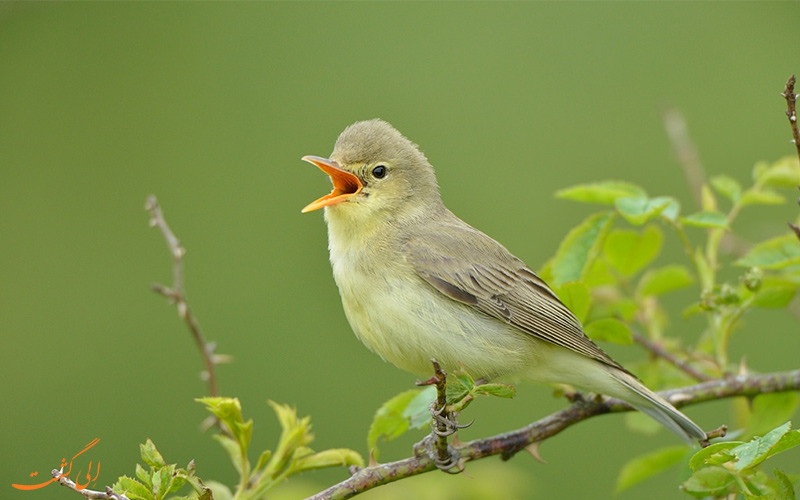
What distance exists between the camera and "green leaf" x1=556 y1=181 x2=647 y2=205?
3287 mm

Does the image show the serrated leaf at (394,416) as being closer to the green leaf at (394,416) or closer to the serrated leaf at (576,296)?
the green leaf at (394,416)

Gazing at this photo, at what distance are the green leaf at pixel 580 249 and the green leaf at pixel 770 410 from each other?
77cm

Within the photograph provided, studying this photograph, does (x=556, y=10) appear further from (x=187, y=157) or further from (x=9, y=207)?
(x=9, y=207)

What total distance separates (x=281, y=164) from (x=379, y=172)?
13.6 ft

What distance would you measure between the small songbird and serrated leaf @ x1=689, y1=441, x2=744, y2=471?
3.25ft

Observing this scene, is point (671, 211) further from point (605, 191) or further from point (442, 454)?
Answer: point (442, 454)

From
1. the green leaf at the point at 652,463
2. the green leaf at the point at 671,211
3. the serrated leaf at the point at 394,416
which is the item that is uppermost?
the green leaf at the point at 671,211

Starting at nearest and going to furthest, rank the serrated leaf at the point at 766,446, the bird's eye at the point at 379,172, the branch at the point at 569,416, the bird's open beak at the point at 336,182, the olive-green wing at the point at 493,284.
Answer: the serrated leaf at the point at 766,446 < the branch at the point at 569,416 < the olive-green wing at the point at 493,284 < the bird's open beak at the point at 336,182 < the bird's eye at the point at 379,172

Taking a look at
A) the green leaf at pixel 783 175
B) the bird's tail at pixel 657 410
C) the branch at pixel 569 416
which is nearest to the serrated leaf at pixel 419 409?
the branch at pixel 569 416

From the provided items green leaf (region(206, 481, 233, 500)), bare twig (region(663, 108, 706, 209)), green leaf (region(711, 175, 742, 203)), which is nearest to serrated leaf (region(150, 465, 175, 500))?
green leaf (region(206, 481, 233, 500))

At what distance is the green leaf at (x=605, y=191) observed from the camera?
329cm

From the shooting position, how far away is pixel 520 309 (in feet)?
12.0

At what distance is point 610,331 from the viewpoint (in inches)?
127

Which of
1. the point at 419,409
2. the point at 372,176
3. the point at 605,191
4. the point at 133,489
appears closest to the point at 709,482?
the point at 419,409
